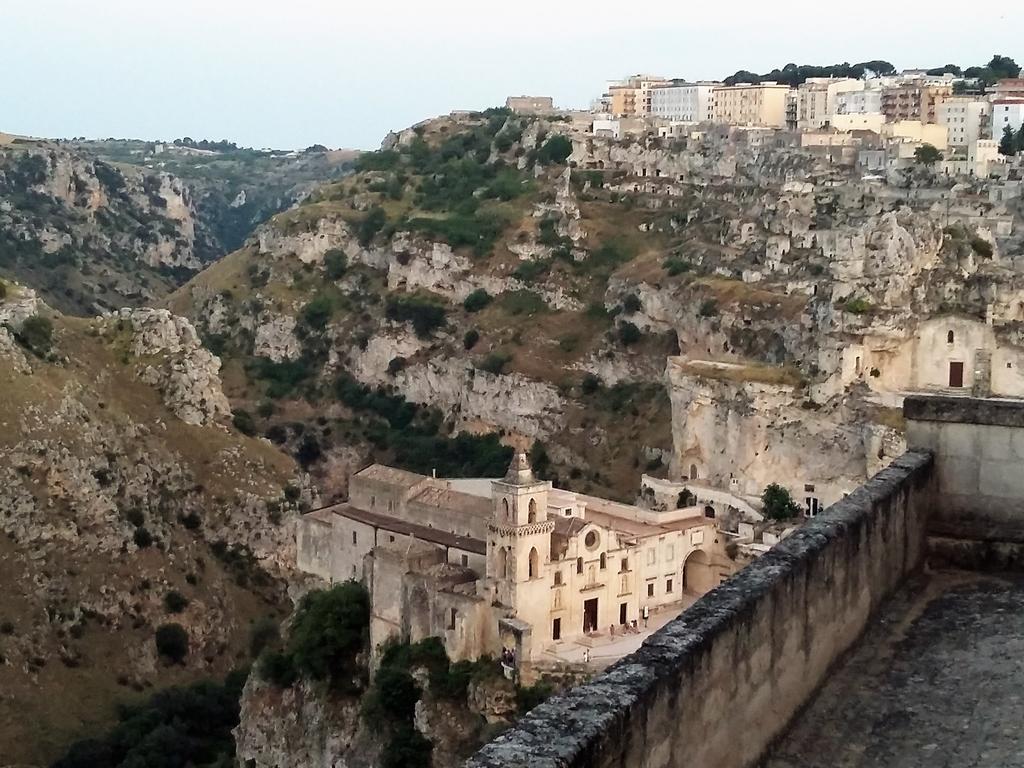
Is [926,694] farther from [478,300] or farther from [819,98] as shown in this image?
[819,98]

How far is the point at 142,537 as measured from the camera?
5284 centimetres

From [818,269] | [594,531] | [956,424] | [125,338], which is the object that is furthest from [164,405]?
[956,424]

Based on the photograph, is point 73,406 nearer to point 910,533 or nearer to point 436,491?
point 436,491

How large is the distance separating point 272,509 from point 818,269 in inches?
990

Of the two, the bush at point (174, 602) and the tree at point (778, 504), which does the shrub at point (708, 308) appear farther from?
the bush at point (174, 602)

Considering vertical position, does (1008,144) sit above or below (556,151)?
above

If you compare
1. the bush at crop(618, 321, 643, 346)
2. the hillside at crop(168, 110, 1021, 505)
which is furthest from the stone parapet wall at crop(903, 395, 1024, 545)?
the bush at crop(618, 321, 643, 346)

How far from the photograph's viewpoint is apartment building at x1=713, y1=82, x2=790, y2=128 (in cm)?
10956

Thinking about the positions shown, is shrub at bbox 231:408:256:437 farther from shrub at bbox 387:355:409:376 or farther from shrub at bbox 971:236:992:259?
shrub at bbox 971:236:992:259

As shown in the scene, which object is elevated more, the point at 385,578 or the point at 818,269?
the point at 818,269

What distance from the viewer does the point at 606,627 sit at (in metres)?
32.9

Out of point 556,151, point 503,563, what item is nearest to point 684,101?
point 556,151

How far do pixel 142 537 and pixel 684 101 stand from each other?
78.8m

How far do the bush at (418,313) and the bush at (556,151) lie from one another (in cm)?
1565
